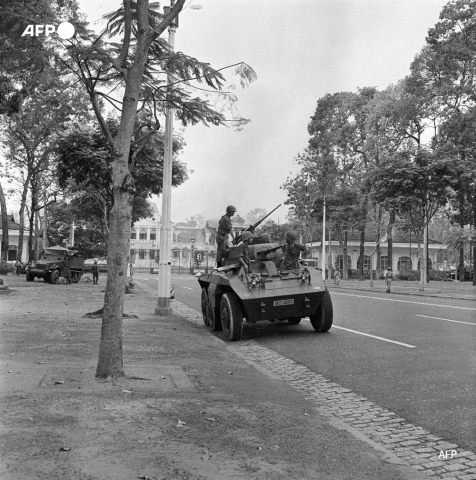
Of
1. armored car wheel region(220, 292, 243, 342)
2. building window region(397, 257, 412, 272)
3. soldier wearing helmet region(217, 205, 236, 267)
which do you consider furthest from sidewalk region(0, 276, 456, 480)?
building window region(397, 257, 412, 272)

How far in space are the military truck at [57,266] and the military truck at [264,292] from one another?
78.9 feet

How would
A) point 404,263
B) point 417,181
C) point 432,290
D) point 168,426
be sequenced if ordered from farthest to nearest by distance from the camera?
1. point 404,263
2. point 432,290
3. point 417,181
4. point 168,426

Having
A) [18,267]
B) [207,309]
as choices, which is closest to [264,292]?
[207,309]

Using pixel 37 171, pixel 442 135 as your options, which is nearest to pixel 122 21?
pixel 37 171

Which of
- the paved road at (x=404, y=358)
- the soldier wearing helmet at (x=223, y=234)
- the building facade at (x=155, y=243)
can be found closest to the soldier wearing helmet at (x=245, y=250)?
the soldier wearing helmet at (x=223, y=234)

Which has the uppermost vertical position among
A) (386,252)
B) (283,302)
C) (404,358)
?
(386,252)

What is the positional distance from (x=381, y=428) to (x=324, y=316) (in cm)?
655

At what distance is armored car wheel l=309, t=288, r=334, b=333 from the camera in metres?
11.9

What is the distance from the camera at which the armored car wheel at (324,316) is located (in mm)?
11883

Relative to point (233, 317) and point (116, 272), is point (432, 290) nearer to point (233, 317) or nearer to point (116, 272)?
point (233, 317)

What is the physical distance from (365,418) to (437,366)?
9.18ft

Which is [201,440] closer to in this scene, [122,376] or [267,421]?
[267,421]

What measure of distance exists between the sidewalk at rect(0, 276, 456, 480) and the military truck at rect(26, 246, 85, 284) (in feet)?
89.6

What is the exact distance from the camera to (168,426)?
15.2 ft
